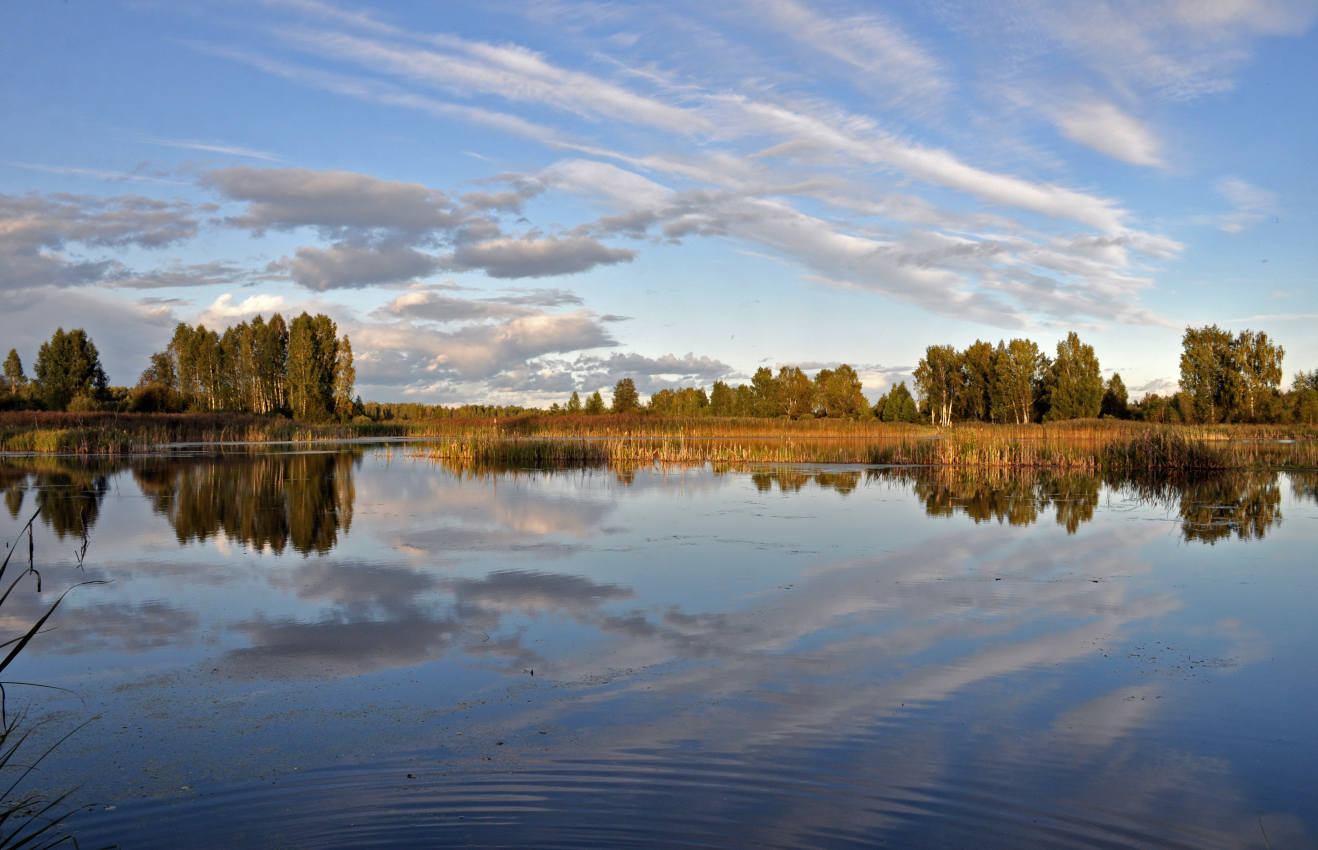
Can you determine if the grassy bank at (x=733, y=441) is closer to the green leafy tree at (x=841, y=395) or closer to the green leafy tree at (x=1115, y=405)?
the green leafy tree at (x=1115, y=405)

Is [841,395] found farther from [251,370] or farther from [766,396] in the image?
[251,370]

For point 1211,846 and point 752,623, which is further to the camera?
point 752,623

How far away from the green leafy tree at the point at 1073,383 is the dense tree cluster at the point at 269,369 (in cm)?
4259

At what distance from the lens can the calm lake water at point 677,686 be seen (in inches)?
127

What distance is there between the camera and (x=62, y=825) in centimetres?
309

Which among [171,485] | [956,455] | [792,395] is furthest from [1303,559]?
[792,395]

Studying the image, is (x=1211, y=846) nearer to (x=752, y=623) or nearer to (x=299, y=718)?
(x=752, y=623)

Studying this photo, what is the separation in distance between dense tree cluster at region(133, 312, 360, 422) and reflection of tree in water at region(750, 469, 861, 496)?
35528 mm

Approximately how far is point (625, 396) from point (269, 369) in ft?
80.6

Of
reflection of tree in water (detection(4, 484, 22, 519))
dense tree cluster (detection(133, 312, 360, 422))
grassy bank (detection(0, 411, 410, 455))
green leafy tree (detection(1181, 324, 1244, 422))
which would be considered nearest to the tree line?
dense tree cluster (detection(133, 312, 360, 422))

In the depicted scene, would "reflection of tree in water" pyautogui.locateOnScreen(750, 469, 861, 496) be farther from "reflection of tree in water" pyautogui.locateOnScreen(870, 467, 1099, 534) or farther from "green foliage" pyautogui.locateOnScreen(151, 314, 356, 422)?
"green foliage" pyautogui.locateOnScreen(151, 314, 356, 422)

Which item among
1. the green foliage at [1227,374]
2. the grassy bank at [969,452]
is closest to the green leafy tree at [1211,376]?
the green foliage at [1227,374]

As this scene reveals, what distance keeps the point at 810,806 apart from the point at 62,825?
102 inches

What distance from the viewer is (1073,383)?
55344mm
